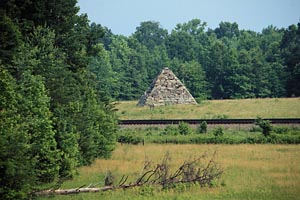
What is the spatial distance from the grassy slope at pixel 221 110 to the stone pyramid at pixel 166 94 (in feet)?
6.63

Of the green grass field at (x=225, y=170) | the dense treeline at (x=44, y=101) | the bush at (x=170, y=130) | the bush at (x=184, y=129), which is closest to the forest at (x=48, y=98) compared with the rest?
the dense treeline at (x=44, y=101)

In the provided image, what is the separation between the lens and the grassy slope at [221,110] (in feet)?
185

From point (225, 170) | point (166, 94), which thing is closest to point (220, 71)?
point (166, 94)

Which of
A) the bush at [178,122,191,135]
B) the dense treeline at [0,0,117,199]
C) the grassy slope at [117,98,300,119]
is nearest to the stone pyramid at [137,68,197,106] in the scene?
the grassy slope at [117,98,300,119]

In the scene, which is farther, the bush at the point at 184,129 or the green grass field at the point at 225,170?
the bush at the point at 184,129

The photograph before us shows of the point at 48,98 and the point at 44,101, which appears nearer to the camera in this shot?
the point at 44,101

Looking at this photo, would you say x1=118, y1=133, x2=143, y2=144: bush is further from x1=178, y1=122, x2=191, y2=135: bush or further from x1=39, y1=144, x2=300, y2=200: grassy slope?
x1=178, y1=122, x2=191, y2=135: bush

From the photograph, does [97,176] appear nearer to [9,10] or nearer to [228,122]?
[9,10]

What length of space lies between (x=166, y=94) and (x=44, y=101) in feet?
171

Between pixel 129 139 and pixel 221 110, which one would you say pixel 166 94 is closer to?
pixel 221 110

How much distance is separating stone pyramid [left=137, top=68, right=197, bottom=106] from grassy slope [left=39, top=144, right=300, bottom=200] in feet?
106

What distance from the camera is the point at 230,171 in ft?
80.9

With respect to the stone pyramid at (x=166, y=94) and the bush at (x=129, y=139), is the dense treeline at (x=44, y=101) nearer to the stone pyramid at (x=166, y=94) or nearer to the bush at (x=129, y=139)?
the bush at (x=129, y=139)

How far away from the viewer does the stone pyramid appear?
69.5 metres
